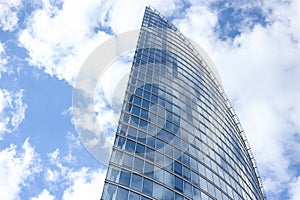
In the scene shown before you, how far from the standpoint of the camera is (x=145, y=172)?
32.8 m

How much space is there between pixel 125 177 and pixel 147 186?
2246 millimetres

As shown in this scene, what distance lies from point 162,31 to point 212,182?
128 feet

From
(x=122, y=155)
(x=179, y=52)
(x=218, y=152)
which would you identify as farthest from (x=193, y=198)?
(x=179, y=52)

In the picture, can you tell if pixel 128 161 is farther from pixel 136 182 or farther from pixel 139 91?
pixel 139 91

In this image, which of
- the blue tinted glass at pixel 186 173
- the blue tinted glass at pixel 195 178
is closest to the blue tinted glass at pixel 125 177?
the blue tinted glass at pixel 186 173

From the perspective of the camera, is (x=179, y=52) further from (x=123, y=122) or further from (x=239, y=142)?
(x=123, y=122)

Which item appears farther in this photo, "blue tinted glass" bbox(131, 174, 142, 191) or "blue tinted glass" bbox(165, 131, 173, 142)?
"blue tinted glass" bbox(165, 131, 173, 142)

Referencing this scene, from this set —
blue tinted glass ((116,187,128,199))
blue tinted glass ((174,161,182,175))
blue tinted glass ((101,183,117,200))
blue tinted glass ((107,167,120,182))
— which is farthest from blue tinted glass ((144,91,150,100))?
blue tinted glass ((101,183,117,200))

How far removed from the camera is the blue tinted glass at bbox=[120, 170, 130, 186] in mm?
30350

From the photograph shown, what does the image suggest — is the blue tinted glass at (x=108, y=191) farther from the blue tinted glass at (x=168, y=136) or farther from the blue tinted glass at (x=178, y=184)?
the blue tinted glass at (x=168, y=136)

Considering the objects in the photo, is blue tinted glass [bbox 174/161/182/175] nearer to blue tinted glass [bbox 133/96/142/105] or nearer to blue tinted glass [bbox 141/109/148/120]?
blue tinted glass [bbox 141/109/148/120]

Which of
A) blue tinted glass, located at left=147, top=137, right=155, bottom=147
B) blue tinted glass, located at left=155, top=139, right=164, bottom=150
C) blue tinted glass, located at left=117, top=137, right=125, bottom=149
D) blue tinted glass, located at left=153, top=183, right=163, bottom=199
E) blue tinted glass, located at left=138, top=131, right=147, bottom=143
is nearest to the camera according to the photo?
blue tinted glass, located at left=153, top=183, right=163, bottom=199

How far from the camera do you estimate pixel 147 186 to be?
103 ft

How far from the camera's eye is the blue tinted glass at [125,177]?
30.4 metres
